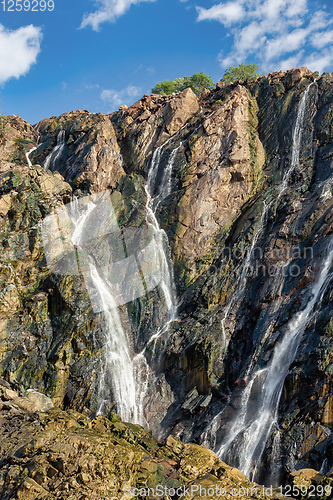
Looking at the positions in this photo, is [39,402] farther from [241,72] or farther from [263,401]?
[241,72]

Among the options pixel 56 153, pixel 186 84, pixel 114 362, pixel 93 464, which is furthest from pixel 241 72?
pixel 93 464

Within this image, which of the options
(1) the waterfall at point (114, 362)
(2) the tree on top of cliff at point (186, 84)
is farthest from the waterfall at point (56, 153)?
(2) the tree on top of cliff at point (186, 84)

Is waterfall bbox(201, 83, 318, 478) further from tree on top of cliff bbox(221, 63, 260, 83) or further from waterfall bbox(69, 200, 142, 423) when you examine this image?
tree on top of cliff bbox(221, 63, 260, 83)

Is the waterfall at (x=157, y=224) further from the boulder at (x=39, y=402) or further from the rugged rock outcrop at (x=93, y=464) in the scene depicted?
the rugged rock outcrop at (x=93, y=464)

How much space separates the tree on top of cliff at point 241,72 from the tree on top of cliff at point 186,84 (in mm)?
4237

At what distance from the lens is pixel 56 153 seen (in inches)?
1784

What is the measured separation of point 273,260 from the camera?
1120 inches

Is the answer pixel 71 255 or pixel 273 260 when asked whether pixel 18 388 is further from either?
Result: pixel 273 260

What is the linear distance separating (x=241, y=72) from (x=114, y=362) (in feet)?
132

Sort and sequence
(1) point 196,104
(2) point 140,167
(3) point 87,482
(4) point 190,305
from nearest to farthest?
(3) point 87,482, (4) point 190,305, (2) point 140,167, (1) point 196,104

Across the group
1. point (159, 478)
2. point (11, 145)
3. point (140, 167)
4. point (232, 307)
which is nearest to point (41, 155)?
point (11, 145)

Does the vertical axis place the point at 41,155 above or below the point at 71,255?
above

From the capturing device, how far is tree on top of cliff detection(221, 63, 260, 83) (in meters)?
50.9

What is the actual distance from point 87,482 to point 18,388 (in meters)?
9.30
